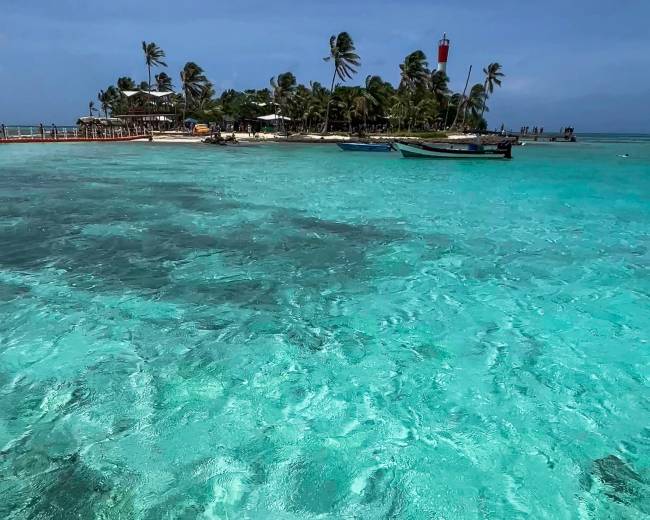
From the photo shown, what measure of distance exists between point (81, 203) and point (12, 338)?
11841 millimetres

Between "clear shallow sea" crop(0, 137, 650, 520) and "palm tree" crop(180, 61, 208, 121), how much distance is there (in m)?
64.3

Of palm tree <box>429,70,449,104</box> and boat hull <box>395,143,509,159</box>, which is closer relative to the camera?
boat hull <box>395,143,509,159</box>

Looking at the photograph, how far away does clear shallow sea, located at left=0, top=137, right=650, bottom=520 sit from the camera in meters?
4.02

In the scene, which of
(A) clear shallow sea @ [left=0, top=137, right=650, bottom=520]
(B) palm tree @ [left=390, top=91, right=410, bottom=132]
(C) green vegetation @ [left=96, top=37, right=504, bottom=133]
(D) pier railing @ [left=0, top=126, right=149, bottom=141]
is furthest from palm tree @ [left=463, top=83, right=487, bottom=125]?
(A) clear shallow sea @ [left=0, top=137, right=650, bottom=520]

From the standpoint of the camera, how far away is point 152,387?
214 inches

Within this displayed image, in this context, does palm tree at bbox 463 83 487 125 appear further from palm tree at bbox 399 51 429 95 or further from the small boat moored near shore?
the small boat moored near shore

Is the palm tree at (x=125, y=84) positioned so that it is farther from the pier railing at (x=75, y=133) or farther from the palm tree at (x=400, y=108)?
the palm tree at (x=400, y=108)

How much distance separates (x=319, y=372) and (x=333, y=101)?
69.5 meters

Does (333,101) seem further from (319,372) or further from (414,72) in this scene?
(319,372)

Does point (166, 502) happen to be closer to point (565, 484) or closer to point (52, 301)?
point (565, 484)

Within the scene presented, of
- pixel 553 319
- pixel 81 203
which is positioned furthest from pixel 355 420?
pixel 81 203

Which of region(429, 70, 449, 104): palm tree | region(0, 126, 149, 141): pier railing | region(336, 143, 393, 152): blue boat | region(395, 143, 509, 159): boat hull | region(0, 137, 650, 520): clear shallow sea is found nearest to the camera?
region(0, 137, 650, 520): clear shallow sea

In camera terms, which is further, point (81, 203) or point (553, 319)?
point (81, 203)

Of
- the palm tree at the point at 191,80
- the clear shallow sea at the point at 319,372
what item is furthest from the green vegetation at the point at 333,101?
the clear shallow sea at the point at 319,372
